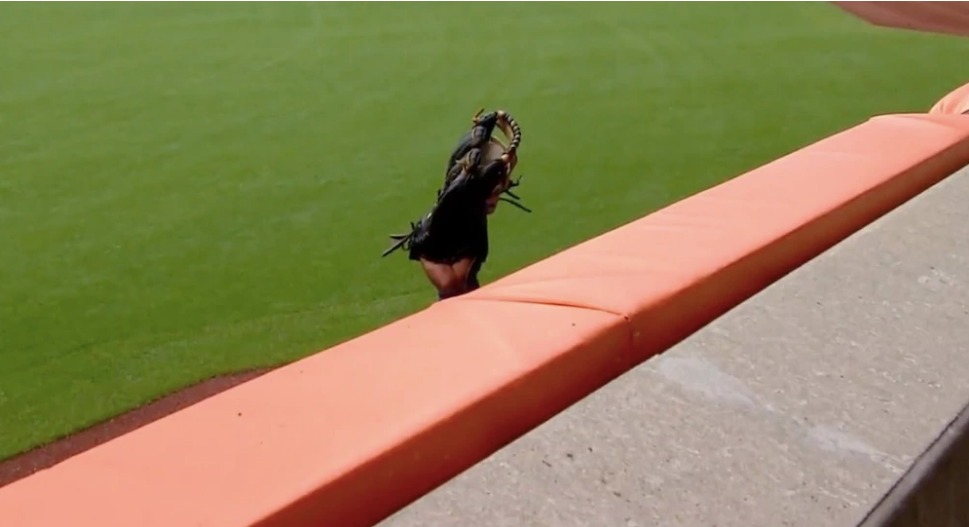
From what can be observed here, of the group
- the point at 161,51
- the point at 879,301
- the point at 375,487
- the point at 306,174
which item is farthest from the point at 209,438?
the point at 161,51

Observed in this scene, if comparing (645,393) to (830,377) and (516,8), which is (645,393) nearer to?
(830,377)

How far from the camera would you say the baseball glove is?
2963mm

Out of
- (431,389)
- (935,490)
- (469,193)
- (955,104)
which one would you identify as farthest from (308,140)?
(935,490)

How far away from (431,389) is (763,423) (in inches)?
21.9

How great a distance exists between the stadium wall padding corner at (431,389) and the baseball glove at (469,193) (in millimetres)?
463

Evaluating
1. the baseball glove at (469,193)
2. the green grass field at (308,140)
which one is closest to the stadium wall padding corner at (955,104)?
the green grass field at (308,140)

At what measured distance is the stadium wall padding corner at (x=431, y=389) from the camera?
1534mm

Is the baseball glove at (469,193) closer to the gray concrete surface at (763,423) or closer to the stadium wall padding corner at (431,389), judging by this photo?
the stadium wall padding corner at (431,389)

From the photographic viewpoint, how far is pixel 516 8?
12000 mm

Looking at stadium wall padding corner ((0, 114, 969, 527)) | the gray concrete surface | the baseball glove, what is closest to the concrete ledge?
the gray concrete surface

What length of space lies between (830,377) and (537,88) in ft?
22.9

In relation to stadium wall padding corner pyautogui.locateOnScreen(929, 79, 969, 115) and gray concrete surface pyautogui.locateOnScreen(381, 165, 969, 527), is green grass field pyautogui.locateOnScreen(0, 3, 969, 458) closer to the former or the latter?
stadium wall padding corner pyautogui.locateOnScreen(929, 79, 969, 115)

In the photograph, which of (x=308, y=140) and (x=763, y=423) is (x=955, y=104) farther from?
(x=308, y=140)

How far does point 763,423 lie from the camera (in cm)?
169
